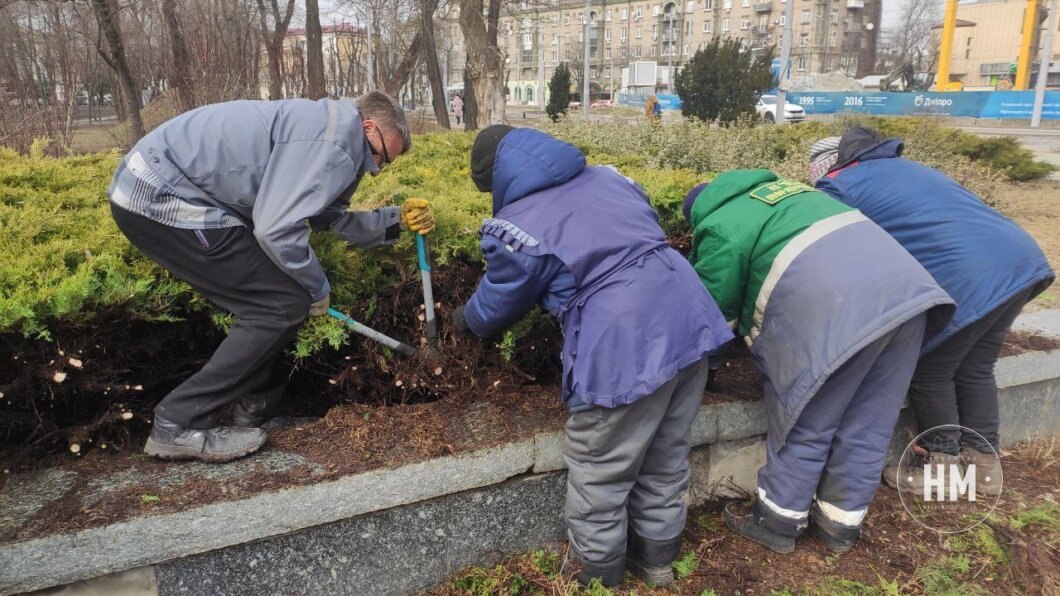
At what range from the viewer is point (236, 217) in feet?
8.65

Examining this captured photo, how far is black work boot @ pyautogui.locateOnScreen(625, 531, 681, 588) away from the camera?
9.29 feet

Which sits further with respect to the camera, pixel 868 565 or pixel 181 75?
pixel 181 75

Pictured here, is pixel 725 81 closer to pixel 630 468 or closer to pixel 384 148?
pixel 384 148

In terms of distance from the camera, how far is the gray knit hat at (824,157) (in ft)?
12.5

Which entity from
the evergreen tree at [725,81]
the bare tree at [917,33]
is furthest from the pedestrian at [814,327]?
the bare tree at [917,33]

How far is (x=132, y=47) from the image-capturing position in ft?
58.5

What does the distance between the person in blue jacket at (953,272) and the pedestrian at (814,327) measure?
0.34 m

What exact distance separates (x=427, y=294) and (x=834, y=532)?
79.6 inches

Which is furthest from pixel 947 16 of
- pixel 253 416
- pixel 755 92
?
pixel 253 416

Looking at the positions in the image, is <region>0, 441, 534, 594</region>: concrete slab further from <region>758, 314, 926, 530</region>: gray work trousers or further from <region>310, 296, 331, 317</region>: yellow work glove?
<region>758, 314, 926, 530</region>: gray work trousers

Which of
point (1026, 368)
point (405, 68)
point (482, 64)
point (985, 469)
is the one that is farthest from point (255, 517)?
point (405, 68)

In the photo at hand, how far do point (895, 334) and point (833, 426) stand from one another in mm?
438

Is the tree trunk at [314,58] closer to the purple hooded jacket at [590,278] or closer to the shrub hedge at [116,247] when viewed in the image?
the shrub hedge at [116,247]

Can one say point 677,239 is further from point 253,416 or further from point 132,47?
point 132,47
